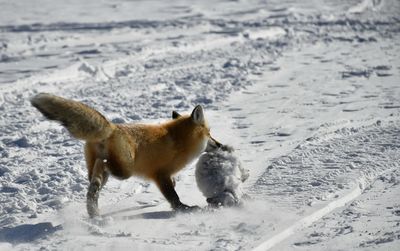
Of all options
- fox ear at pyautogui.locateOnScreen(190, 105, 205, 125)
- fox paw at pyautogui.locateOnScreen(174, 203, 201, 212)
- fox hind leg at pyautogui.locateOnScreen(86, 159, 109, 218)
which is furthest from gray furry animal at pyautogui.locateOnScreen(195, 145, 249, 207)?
fox hind leg at pyautogui.locateOnScreen(86, 159, 109, 218)

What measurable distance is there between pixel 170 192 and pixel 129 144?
0.64 meters

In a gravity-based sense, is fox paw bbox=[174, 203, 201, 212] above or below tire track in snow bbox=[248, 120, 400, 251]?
above

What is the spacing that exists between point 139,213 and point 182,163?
662 mm

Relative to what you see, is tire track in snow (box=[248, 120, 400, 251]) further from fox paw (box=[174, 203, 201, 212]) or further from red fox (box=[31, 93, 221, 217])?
red fox (box=[31, 93, 221, 217])

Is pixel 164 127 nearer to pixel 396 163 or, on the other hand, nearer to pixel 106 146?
pixel 106 146

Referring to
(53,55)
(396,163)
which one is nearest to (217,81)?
(53,55)

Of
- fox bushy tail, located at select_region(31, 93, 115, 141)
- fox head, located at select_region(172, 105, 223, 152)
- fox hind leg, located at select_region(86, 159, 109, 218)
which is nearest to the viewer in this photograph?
fox bushy tail, located at select_region(31, 93, 115, 141)

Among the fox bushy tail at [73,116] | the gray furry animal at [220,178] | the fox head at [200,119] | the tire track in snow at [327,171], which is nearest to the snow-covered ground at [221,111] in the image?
the tire track in snow at [327,171]

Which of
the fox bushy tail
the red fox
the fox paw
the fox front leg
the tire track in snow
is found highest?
the fox bushy tail

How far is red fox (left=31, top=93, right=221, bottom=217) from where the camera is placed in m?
5.50

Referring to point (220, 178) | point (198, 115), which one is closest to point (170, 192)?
point (220, 178)

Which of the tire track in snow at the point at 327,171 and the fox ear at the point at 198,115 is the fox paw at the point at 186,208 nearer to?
the tire track in snow at the point at 327,171

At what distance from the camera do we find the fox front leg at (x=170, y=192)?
6047 mm

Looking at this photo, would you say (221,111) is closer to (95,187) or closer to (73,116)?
(95,187)
